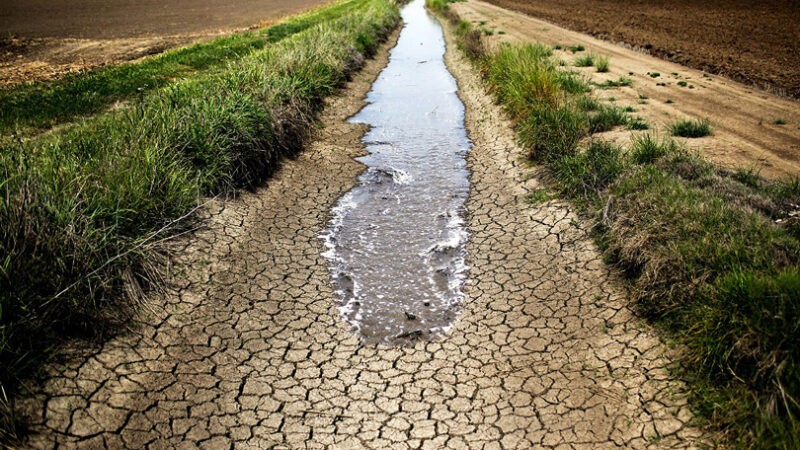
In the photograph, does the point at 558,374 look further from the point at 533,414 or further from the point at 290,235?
the point at 290,235

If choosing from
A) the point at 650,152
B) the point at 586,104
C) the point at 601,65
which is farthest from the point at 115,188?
the point at 601,65

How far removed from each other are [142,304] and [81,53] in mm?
16981

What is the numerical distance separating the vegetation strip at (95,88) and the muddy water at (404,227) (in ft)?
11.1

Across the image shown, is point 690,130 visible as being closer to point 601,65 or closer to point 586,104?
point 586,104

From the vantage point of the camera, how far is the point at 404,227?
7.37 meters

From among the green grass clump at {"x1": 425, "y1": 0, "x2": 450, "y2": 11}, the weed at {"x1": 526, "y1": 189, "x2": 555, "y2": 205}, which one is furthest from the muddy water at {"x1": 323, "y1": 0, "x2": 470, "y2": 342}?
the green grass clump at {"x1": 425, "y1": 0, "x2": 450, "y2": 11}

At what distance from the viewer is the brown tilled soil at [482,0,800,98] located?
1424 centimetres

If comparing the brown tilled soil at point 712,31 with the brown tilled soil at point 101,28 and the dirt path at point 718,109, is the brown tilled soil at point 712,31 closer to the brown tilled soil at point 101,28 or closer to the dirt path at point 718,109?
the dirt path at point 718,109

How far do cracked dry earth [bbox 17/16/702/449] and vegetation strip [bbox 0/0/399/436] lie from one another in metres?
0.34

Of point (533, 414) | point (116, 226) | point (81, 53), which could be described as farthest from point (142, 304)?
point (81, 53)

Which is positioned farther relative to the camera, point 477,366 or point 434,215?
point 434,215

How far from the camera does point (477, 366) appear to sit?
4.75 meters

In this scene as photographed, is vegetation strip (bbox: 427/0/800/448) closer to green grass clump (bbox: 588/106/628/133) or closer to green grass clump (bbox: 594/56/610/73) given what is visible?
green grass clump (bbox: 588/106/628/133)

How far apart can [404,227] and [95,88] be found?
8091 millimetres
